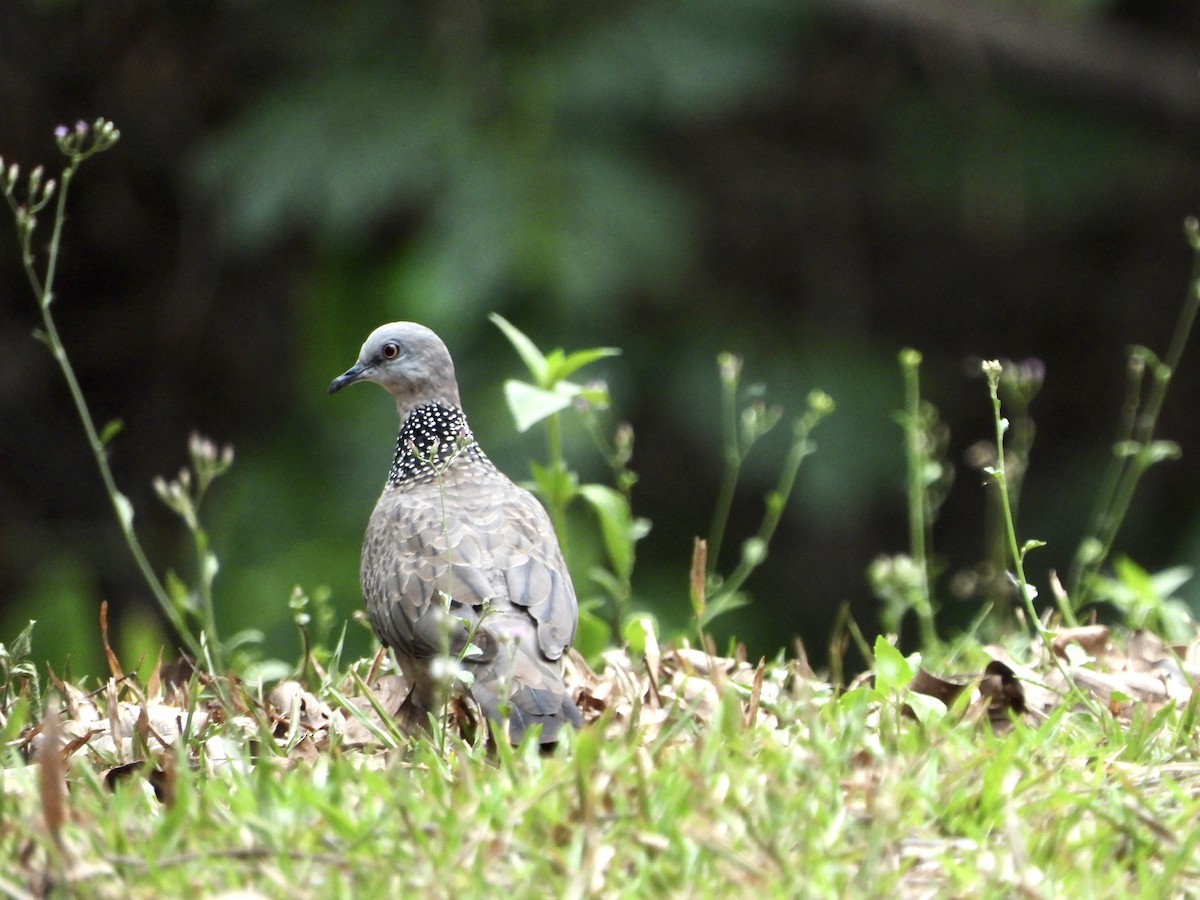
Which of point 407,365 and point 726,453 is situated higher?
point 407,365

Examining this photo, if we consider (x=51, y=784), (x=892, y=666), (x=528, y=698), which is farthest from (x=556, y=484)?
(x=51, y=784)

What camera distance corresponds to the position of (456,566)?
11.9ft

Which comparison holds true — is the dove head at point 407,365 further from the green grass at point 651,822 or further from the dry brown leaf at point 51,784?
the dry brown leaf at point 51,784

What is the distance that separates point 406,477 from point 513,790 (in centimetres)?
166

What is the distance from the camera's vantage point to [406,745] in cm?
325

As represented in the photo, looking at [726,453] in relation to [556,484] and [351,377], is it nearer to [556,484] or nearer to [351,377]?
[556,484]

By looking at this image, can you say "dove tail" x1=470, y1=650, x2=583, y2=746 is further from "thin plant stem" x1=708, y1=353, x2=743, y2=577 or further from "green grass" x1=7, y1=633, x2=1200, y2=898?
"thin plant stem" x1=708, y1=353, x2=743, y2=577

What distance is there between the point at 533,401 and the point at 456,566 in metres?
0.56

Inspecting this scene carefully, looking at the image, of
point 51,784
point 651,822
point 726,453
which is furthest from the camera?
point 726,453

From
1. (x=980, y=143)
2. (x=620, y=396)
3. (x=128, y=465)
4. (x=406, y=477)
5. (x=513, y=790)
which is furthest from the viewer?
(x=128, y=465)

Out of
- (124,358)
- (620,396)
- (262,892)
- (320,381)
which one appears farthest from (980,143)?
(262,892)

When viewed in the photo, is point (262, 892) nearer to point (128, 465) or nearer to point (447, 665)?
point (447, 665)

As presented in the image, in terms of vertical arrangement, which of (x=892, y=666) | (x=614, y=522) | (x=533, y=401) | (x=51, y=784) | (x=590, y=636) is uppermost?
(x=533, y=401)

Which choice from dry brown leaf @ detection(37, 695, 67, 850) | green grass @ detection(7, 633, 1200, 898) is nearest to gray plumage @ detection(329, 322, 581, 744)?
green grass @ detection(7, 633, 1200, 898)
